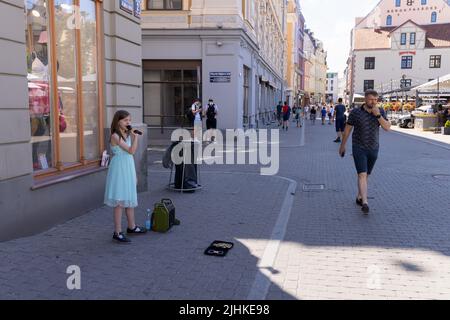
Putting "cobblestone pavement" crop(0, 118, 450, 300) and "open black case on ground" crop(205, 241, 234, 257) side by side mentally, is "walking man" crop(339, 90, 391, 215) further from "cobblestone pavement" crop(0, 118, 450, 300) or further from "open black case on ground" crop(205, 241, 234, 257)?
"open black case on ground" crop(205, 241, 234, 257)

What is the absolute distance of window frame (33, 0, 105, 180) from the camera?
20.6 feet

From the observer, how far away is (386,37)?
224 feet

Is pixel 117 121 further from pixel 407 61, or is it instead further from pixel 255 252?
pixel 407 61

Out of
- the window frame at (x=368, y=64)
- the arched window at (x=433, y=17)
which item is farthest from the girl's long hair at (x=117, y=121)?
the arched window at (x=433, y=17)

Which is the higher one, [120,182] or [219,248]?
[120,182]

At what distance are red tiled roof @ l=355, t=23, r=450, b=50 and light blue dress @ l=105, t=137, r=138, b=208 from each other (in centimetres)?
6835

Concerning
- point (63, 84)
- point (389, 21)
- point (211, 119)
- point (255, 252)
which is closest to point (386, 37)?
point (389, 21)

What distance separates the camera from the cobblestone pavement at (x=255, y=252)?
4.23 meters

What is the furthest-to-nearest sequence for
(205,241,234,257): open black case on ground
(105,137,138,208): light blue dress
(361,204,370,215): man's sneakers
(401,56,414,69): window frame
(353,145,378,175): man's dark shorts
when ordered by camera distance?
(401,56,414,69): window frame → (353,145,378,175): man's dark shorts → (361,204,370,215): man's sneakers → (105,137,138,208): light blue dress → (205,241,234,257): open black case on ground

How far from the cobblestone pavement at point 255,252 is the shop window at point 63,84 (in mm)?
1063

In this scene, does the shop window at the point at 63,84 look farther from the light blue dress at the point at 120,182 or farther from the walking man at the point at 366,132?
the walking man at the point at 366,132

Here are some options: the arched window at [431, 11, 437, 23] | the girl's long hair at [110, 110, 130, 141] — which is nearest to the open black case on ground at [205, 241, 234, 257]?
the girl's long hair at [110, 110, 130, 141]

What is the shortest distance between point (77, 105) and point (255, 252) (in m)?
3.77
